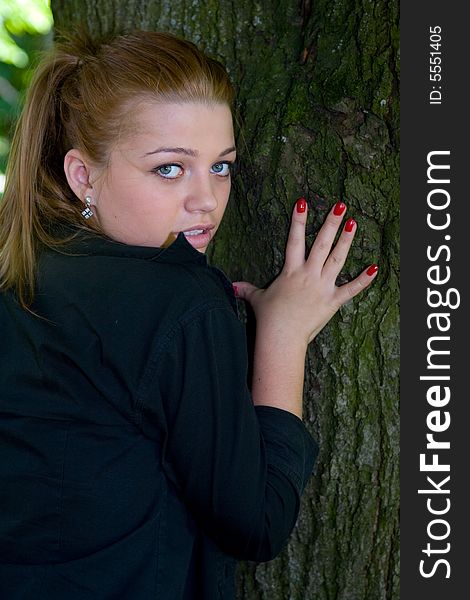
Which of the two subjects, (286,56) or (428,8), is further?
(286,56)

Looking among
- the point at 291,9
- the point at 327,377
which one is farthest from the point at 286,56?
the point at 327,377

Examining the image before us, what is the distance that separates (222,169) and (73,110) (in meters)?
0.40

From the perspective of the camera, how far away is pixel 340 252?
209 centimetres

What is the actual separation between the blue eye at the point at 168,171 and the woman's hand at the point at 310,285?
377mm

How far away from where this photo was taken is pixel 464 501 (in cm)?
210

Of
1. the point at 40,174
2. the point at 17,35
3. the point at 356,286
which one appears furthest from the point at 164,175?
the point at 17,35

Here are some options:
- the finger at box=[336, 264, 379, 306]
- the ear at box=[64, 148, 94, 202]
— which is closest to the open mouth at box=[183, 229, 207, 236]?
the ear at box=[64, 148, 94, 202]

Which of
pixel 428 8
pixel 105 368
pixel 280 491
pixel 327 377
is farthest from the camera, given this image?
pixel 327 377

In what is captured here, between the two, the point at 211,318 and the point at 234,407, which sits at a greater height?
the point at 211,318

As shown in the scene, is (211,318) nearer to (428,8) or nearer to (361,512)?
(361,512)

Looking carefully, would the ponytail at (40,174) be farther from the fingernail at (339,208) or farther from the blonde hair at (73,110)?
the fingernail at (339,208)

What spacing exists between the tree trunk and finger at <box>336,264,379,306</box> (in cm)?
4

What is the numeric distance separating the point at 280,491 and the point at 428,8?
1.27 m

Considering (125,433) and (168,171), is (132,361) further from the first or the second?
(168,171)
